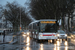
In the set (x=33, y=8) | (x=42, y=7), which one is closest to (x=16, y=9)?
(x=33, y=8)

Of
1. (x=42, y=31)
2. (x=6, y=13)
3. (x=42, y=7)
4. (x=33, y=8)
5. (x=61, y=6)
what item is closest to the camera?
(x=42, y=31)

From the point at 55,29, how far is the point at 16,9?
41.6m

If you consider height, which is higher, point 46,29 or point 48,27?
point 48,27

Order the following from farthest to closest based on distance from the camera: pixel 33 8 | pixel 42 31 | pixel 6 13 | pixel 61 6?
pixel 6 13 → pixel 33 8 → pixel 61 6 → pixel 42 31

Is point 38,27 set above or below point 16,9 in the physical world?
below

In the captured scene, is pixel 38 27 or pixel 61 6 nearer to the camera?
pixel 38 27

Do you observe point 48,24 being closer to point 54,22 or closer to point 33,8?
point 54,22

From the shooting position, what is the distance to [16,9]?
2415 inches

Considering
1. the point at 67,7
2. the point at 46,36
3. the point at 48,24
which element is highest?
the point at 67,7

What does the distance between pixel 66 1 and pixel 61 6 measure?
6.83ft

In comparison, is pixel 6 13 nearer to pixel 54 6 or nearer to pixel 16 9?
pixel 16 9

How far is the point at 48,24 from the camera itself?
2188cm

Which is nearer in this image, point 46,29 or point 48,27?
point 46,29

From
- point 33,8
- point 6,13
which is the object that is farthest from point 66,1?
point 6,13
